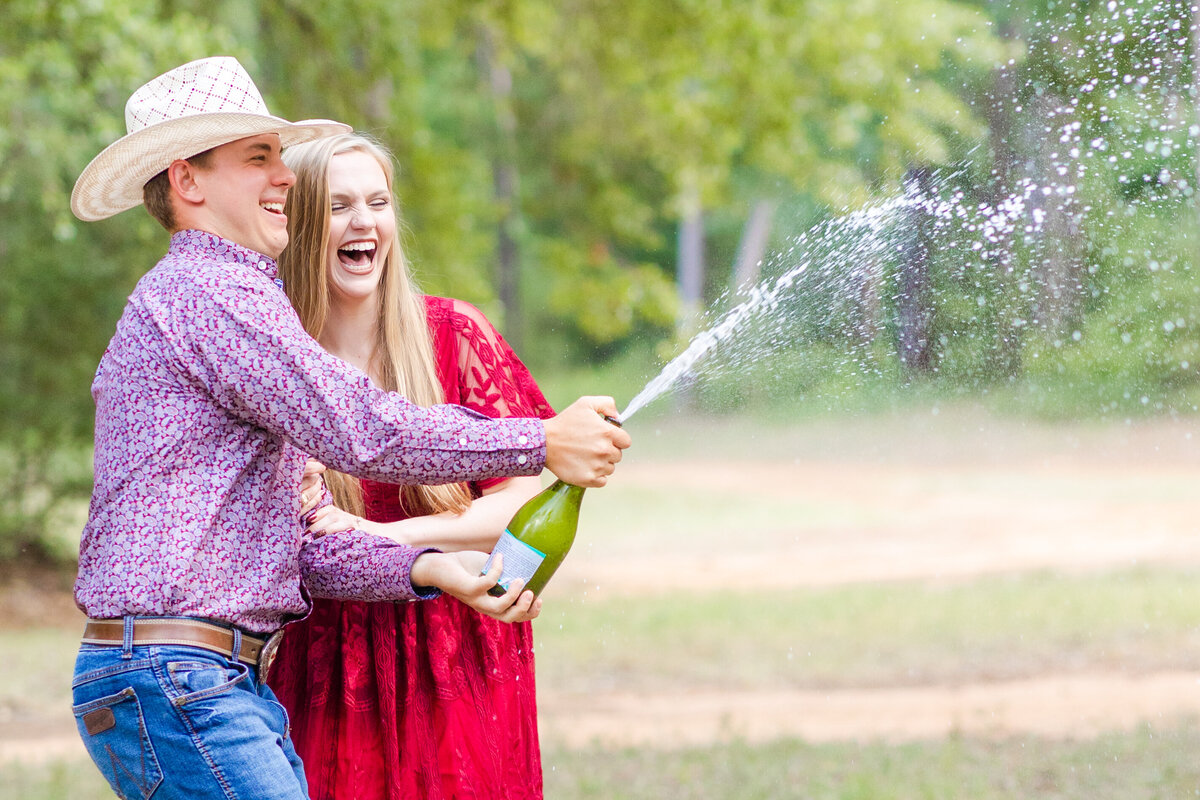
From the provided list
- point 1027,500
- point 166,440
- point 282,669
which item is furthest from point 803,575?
point 166,440

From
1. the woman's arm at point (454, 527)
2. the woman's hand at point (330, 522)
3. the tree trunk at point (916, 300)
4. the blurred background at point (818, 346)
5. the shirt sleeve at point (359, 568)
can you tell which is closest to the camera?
the shirt sleeve at point (359, 568)

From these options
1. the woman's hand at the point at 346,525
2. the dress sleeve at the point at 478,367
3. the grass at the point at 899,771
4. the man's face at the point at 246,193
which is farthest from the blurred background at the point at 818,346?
the man's face at the point at 246,193

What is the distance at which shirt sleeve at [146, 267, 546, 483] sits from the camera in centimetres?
221

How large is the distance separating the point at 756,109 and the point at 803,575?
4405 mm

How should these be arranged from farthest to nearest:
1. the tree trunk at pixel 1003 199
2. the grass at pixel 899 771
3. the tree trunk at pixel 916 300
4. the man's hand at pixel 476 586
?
the tree trunk at pixel 1003 199, the tree trunk at pixel 916 300, the grass at pixel 899 771, the man's hand at pixel 476 586

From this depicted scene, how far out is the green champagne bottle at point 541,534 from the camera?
2525mm

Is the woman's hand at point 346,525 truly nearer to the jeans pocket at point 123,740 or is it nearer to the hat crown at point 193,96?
the jeans pocket at point 123,740

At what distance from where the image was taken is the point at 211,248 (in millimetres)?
2365

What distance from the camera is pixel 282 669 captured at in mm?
2934

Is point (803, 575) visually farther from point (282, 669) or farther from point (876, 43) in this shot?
point (282, 669)

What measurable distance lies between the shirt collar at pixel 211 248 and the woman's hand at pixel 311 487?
0.49 meters

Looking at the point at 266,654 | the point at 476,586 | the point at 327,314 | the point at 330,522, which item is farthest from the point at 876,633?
the point at 266,654

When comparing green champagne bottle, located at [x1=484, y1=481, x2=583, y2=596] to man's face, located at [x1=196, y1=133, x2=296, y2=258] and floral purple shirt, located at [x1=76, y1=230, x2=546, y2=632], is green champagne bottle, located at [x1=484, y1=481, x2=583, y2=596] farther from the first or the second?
man's face, located at [x1=196, y1=133, x2=296, y2=258]

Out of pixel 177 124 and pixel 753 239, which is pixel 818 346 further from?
pixel 753 239
